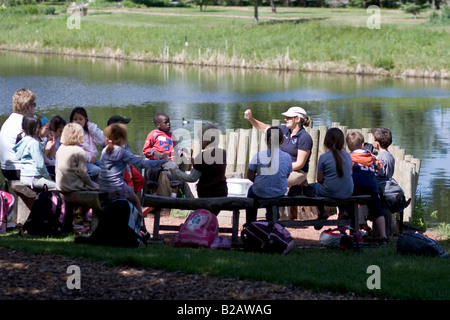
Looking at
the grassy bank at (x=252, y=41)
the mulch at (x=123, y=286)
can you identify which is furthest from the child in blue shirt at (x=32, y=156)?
the grassy bank at (x=252, y=41)

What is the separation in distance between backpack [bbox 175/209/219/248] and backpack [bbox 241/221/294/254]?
1.42ft

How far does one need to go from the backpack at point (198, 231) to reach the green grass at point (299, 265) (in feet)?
0.80

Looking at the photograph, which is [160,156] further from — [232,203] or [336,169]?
[336,169]

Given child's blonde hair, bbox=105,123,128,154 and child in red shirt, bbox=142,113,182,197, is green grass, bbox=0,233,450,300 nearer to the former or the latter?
child's blonde hair, bbox=105,123,128,154

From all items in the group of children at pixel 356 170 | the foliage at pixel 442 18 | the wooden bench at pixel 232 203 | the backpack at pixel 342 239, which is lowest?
the backpack at pixel 342 239

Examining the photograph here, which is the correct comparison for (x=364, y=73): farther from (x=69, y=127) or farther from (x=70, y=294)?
(x=70, y=294)

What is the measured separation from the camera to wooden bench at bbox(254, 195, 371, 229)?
965 cm

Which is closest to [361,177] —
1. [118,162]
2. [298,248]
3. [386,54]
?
[298,248]

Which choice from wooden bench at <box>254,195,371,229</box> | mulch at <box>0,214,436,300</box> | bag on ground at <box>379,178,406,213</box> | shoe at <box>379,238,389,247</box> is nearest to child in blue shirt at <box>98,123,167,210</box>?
wooden bench at <box>254,195,371,229</box>

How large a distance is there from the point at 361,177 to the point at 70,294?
4865mm

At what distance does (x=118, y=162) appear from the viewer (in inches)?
380

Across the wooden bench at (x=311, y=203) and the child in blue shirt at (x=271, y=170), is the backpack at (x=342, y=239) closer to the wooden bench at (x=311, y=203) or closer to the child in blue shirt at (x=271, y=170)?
the wooden bench at (x=311, y=203)

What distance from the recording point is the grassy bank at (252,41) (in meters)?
44.1

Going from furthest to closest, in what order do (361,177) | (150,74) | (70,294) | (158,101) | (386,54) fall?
(386,54) < (150,74) < (158,101) < (361,177) < (70,294)
